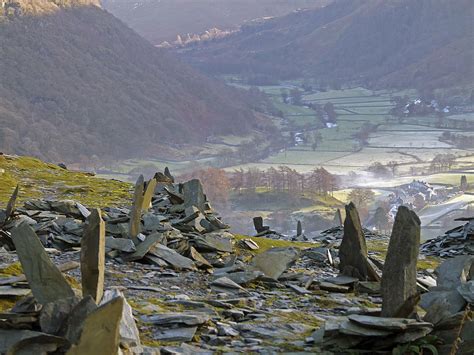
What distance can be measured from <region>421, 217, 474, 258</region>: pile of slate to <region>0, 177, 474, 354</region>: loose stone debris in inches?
292

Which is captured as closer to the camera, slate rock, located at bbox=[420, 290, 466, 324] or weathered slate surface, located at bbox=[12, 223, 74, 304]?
weathered slate surface, located at bbox=[12, 223, 74, 304]

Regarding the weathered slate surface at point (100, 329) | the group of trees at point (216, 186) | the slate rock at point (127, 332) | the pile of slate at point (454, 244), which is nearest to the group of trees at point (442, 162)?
the group of trees at point (216, 186)

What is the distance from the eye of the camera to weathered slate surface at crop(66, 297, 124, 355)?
22.9 feet

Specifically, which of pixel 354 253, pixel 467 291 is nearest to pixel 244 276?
pixel 354 253

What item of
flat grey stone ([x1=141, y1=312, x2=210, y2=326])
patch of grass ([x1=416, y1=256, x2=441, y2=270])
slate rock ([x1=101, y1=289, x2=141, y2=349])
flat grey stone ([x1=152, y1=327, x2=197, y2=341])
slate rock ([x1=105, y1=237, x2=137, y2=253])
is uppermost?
slate rock ([x1=105, y1=237, x2=137, y2=253])

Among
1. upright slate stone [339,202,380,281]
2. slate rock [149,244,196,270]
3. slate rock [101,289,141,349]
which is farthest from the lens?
upright slate stone [339,202,380,281]

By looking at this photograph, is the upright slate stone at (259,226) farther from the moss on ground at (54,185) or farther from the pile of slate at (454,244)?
the pile of slate at (454,244)

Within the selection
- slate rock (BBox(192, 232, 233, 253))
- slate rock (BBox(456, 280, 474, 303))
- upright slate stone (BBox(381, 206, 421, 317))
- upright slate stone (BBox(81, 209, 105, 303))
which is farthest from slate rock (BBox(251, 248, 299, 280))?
upright slate stone (BBox(81, 209, 105, 303))

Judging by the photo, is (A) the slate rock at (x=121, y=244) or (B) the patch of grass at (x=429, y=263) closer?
(A) the slate rock at (x=121, y=244)

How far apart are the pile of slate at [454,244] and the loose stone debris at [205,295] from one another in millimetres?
7404

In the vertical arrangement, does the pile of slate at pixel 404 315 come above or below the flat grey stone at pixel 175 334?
above

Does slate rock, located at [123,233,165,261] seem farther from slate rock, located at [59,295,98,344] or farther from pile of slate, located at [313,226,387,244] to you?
pile of slate, located at [313,226,387,244]

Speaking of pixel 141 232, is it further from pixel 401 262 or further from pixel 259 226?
pixel 259 226

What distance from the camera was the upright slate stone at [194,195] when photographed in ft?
74.7
